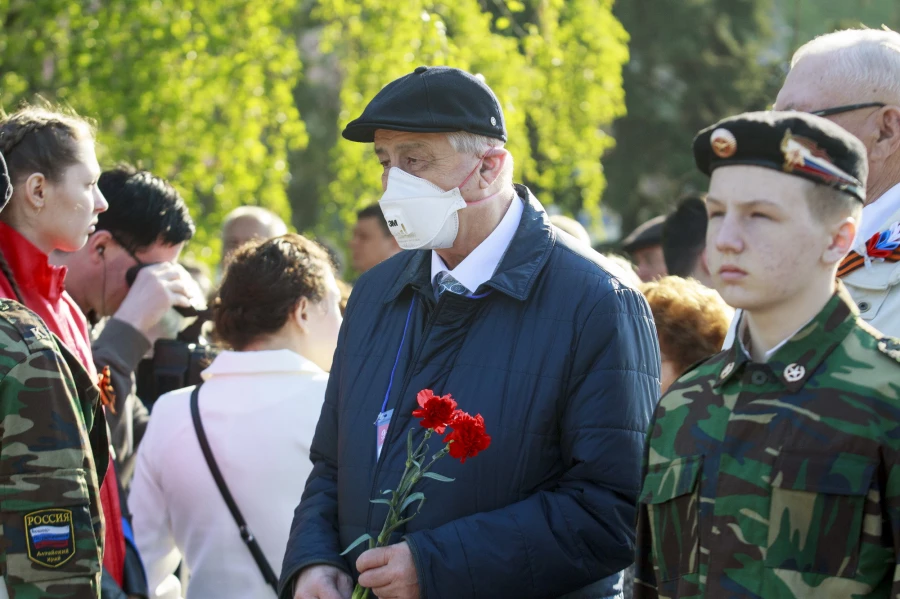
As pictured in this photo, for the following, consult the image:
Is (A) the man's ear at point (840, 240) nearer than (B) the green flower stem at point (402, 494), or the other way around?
(A) the man's ear at point (840, 240)

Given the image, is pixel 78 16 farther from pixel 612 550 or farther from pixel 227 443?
pixel 612 550

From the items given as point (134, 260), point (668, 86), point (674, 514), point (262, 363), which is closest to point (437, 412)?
point (674, 514)

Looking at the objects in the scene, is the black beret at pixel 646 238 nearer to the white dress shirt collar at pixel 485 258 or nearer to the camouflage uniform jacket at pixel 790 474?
the white dress shirt collar at pixel 485 258

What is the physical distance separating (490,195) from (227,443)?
1.33 m

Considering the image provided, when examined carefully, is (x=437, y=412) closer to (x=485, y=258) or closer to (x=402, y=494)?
(x=402, y=494)

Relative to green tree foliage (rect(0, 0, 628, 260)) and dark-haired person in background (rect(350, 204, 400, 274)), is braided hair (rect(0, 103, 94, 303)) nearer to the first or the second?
dark-haired person in background (rect(350, 204, 400, 274))

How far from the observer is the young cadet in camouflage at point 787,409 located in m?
2.24

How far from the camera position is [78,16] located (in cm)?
1027

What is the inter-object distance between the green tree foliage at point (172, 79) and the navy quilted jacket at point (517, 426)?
7.38 metres

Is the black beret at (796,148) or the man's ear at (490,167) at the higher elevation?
the black beret at (796,148)

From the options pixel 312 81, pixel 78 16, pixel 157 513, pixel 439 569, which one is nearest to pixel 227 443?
pixel 157 513

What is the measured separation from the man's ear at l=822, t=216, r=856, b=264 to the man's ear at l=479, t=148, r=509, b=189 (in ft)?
3.89

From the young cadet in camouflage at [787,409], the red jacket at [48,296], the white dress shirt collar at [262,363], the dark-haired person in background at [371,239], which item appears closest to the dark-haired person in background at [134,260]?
the white dress shirt collar at [262,363]

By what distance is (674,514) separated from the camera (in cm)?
→ 252
